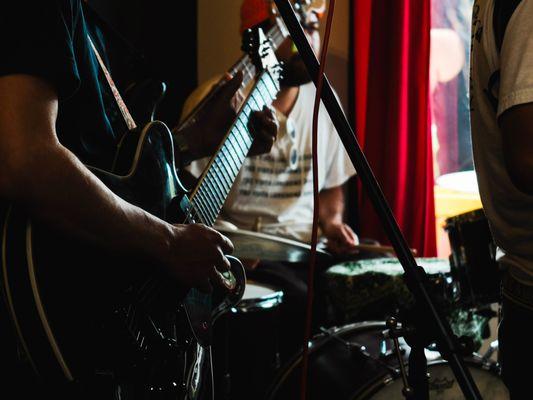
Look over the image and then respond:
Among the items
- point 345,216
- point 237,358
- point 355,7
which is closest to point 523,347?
point 237,358

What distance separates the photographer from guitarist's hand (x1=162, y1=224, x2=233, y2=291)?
0.94 meters

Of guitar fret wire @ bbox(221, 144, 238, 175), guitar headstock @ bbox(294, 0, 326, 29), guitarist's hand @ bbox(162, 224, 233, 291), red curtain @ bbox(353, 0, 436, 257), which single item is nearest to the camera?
guitarist's hand @ bbox(162, 224, 233, 291)

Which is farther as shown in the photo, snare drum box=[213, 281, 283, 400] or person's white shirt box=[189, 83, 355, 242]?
person's white shirt box=[189, 83, 355, 242]

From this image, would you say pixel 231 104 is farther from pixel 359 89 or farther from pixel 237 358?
pixel 359 89

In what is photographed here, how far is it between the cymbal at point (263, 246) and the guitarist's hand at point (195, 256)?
18.8 inches

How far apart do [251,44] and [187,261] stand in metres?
0.72

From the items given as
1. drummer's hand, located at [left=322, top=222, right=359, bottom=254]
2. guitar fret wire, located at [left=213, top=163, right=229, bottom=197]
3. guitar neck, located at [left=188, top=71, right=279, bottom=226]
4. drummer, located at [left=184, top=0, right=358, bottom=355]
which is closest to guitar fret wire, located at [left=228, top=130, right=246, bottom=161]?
guitar neck, located at [left=188, top=71, right=279, bottom=226]

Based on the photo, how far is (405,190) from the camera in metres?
2.90

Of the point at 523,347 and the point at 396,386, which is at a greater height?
the point at 523,347

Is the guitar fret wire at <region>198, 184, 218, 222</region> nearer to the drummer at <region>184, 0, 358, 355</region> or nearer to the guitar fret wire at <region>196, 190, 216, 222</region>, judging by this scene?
the guitar fret wire at <region>196, 190, 216, 222</region>

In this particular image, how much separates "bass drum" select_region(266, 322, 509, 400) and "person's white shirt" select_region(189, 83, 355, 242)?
80cm

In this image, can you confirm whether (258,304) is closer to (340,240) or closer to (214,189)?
(214,189)

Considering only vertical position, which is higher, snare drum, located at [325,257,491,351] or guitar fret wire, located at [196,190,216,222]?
guitar fret wire, located at [196,190,216,222]

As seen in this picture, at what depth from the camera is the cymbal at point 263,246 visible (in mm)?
1551
